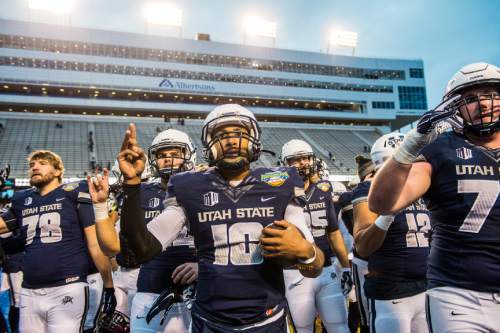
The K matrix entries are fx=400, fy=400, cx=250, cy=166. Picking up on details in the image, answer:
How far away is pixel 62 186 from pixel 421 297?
3.49 meters

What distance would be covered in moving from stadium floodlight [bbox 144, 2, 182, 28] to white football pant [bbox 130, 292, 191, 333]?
4147cm

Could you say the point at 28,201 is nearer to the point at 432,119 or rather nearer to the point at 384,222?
the point at 384,222

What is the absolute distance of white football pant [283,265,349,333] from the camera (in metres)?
4.22

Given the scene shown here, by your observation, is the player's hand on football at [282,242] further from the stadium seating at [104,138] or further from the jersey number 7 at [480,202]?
the stadium seating at [104,138]

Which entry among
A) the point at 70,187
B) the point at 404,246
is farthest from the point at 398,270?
the point at 70,187

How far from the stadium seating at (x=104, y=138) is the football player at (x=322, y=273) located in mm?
24551

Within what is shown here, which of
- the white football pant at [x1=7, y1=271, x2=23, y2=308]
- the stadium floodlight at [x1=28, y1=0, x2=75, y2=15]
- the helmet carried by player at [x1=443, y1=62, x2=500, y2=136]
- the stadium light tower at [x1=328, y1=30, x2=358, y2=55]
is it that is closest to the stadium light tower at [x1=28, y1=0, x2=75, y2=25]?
the stadium floodlight at [x1=28, y1=0, x2=75, y2=15]

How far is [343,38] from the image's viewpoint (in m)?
47.2

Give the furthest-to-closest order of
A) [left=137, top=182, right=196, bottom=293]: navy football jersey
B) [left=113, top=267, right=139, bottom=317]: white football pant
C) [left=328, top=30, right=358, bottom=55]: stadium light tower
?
[left=328, top=30, right=358, bottom=55]: stadium light tower → [left=113, top=267, right=139, bottom=317]: white football pant → [left=137, top=182, right=196, bottom=293]: navy football jersey

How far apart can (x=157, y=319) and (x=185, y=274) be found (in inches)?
22.4

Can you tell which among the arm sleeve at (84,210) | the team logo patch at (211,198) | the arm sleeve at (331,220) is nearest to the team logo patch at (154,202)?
the arm sleeve at (84,210)

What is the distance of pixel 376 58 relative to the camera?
4819cm

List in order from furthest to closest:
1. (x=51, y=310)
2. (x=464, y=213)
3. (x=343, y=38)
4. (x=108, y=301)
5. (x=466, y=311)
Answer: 1. (x=343, y=38)
2. (x=108, y=301)
3. (x=51, y=310)
4. (x=464, y=213)
5. (x=466, y=311)

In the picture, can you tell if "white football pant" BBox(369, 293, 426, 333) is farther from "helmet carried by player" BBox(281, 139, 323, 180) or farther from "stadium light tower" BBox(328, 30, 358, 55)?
"stadium light tower" BBox(328, 30, 358, 55)
